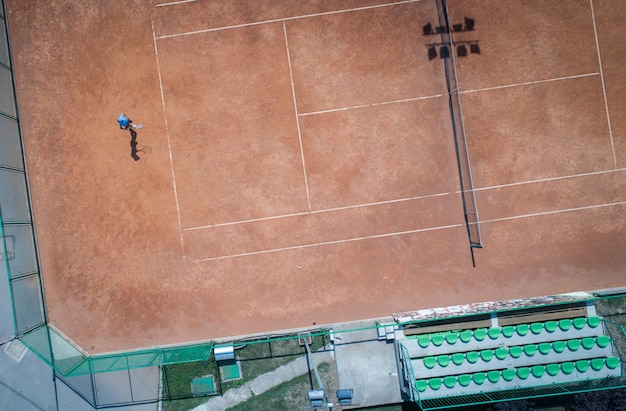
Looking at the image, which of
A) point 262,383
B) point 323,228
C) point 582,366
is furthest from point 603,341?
point 262,383

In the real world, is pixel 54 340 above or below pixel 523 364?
above

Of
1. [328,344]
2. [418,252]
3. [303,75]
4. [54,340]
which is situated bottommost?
[328,344]

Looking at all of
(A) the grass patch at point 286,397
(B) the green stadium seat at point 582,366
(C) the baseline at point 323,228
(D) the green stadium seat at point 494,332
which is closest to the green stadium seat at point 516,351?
(D) the green stadium seat at point 494,332

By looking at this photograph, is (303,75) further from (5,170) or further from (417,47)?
(5,170)

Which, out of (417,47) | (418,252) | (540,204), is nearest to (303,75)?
(417,47)

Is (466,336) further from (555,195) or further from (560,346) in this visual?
(555,195)

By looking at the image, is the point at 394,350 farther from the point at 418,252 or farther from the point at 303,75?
the point at 303,75

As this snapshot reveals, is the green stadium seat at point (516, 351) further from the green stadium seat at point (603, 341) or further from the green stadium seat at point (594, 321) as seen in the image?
the green stadium seat at point (603, 341)
